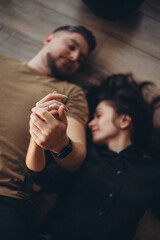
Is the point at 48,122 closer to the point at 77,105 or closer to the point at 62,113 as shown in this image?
the point at 62,113

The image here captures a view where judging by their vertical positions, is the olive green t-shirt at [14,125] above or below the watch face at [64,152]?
below

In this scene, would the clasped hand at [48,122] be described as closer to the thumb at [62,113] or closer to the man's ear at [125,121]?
the thumb at [62,113]

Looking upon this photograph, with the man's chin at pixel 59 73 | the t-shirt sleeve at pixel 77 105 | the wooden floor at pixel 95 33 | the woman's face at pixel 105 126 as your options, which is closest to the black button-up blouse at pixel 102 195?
the woman's face at pixel 105 126

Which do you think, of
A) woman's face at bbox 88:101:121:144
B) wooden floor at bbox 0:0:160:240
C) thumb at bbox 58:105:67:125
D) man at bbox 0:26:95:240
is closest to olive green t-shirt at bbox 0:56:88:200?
man at bbox 0:26:95:240

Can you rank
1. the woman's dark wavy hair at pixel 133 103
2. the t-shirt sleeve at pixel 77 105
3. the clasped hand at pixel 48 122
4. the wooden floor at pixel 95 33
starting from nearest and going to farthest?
the clasped hand at pixel 48 122 < the t-shirt sleeve at pixel 77 105 < the woman's dark wavy hair at pixel 133 103 < the wooden floor at pixel 95 33

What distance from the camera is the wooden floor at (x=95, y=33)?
1329mm

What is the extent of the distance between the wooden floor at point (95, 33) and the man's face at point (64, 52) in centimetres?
18

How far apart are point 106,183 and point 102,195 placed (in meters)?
0.06

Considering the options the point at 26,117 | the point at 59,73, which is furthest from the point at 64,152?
the point at 59,73

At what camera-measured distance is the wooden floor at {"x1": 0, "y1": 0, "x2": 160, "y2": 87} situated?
4.37 ft

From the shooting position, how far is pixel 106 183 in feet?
2.89

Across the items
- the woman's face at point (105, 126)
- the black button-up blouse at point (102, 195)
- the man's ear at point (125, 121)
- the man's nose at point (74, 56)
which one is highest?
the man's nose at point (74, 56)

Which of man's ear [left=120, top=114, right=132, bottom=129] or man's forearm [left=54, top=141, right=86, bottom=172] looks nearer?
man's forearm [left=54, top=141, right=86, bottom=172]

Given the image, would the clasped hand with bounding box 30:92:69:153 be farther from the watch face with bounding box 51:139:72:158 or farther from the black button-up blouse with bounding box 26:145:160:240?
the black button-up blouse with bounding box 26:145:160:240
